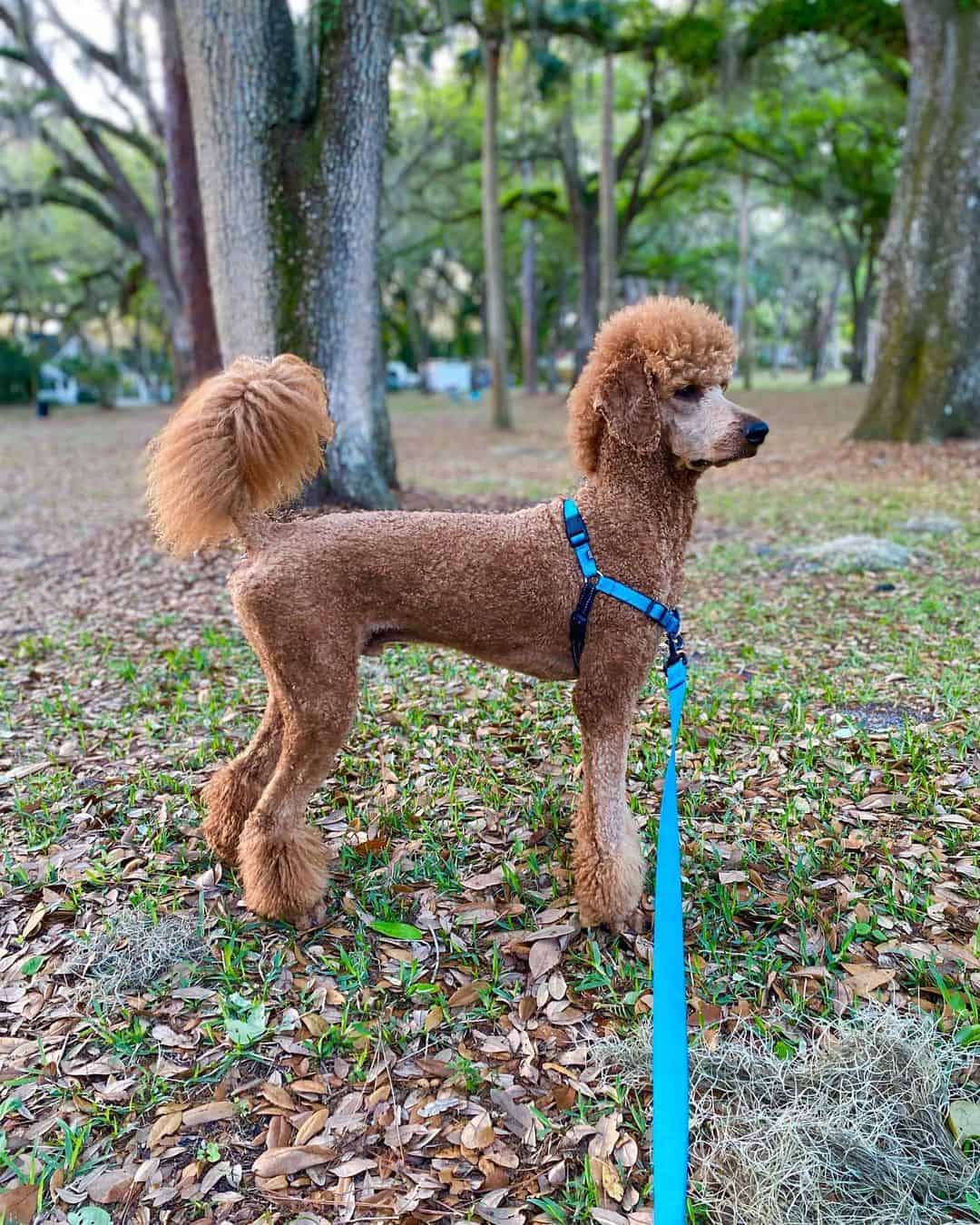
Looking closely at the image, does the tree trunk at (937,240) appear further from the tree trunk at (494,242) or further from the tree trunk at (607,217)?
the tree trunk at (494,242)

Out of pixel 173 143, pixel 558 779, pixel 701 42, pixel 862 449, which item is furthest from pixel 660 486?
pixel 701 42

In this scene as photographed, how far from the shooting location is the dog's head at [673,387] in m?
2.34

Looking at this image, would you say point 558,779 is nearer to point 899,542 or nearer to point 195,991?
point 195,991

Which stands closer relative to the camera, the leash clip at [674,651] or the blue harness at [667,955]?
the blue harness at [667,955]

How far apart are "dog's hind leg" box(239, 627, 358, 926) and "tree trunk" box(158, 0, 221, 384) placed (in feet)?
29.0

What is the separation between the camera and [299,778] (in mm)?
2557

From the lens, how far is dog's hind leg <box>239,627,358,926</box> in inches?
95.2

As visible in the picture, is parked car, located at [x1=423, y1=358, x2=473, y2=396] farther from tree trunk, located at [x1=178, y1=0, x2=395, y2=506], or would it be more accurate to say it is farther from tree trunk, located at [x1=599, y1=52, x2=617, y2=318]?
tree trunk, located at [x1=178, y1=0, x2=395, y2=506]

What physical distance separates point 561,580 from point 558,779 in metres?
1.30

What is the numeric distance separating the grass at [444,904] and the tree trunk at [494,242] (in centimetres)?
1240

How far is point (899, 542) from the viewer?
21.2 feet

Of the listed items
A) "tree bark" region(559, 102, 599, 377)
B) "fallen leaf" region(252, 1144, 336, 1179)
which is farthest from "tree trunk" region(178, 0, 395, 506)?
"tree bark" region(559, 102, 599, 377)

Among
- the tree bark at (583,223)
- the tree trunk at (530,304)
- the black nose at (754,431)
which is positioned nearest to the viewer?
the black nose at (754,431)

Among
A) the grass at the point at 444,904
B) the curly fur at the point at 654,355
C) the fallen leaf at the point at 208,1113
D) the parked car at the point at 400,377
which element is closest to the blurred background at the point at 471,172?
the grass at the point at 444,904
